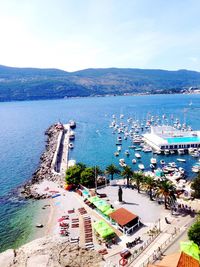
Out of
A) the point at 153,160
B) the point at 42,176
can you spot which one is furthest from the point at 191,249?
the point at 153,160

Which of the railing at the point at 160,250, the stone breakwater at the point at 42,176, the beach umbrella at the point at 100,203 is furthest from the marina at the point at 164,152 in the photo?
the railing at the point at 160,250

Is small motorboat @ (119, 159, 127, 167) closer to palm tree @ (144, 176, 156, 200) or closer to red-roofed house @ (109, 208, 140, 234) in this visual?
palm tree @ (144, 176, 156, 200)

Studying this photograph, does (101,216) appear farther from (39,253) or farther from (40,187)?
(40,187)

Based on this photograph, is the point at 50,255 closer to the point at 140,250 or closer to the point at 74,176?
the point at 140,250

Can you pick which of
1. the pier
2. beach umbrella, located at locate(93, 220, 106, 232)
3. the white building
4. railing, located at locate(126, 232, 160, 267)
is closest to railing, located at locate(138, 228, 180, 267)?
railing, located at locate(126, 232, 160, 267)

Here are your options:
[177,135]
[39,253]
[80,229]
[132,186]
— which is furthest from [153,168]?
[39,253]

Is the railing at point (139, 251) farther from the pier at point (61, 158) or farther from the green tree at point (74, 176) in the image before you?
the pier at point (61, 158)
